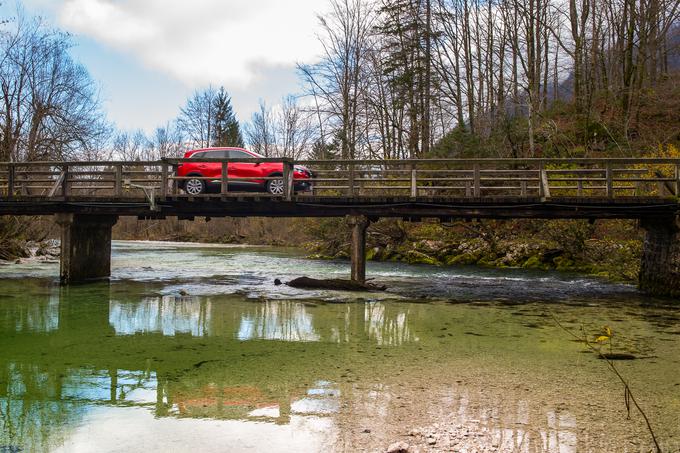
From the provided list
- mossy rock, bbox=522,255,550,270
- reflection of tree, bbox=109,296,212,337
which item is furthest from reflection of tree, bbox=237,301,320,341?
mossy rock, bbox=522,255,550,270

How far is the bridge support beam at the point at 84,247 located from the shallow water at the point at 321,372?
3.16 m

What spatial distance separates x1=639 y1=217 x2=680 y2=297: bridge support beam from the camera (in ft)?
50.5

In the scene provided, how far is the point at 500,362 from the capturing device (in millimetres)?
7977

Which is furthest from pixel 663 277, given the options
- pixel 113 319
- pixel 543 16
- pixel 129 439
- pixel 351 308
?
pixel 543 16

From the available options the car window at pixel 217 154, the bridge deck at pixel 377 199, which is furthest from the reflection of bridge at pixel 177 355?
the car window at pixel 217 154

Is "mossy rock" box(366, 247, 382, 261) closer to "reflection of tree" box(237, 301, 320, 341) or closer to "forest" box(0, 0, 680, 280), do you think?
"forest" box(0, 0, 680, 280)

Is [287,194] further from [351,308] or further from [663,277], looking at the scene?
[663,277]

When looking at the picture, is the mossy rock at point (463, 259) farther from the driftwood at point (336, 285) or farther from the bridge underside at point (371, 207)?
the driftwood at point (336, 285)

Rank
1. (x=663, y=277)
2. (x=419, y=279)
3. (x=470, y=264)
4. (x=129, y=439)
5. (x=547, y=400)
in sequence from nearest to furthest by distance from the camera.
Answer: (x=129, y=439) → (x=547, y=400) → (x=663, y=277) → (x=419, y=279) → (x=470, y=264)

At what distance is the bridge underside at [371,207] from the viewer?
1566 centimetres

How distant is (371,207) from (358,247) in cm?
121

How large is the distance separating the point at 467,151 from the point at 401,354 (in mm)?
22585

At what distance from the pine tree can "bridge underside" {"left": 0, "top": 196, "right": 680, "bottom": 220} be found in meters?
37.2

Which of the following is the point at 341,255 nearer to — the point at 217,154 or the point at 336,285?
the point at 217,154
